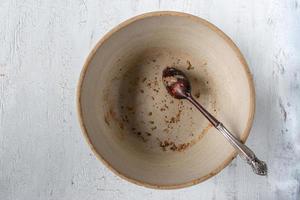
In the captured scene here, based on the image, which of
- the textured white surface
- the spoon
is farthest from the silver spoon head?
the textured white surface

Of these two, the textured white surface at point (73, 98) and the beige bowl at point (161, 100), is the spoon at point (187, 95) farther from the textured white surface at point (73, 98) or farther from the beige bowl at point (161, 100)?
the textured white surface at point (73, 98)

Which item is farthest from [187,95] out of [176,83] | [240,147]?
[240,147]

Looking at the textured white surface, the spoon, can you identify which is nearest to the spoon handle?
the spoon

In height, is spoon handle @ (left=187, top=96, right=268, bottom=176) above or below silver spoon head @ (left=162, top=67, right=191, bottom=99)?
below

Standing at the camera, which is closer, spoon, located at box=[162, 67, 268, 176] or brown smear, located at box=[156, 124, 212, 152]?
spoon, located at box=[162, 67, 268, 176]

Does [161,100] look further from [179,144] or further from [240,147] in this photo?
[240,147]

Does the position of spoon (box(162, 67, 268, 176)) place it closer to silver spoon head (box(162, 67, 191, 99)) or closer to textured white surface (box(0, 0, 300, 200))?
silver spoon head (box(162, 67, 191, 99))

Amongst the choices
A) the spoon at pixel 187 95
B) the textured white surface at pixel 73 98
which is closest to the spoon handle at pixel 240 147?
the spoon at pixel 187 95
